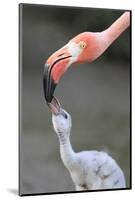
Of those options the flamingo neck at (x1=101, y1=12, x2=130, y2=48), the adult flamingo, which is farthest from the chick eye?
the flamingo neck at (x1=101, y1=12, x2=130, y2=48)

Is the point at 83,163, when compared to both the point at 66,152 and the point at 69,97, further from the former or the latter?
the point at 69,97

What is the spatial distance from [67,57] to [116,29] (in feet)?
2.16

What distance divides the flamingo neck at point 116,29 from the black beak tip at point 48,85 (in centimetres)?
76

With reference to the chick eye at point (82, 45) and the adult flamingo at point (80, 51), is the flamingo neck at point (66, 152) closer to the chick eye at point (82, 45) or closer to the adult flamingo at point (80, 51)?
the adult flamingo at point (80, 51)

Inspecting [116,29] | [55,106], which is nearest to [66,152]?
[55,106]

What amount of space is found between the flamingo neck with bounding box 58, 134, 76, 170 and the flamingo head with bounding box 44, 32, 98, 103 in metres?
0.44

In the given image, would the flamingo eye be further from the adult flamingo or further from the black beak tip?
the black beak tip

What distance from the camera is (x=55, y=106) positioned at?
594 centimetres

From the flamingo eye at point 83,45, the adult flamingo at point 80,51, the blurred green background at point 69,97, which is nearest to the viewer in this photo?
the blurred green background at point 69,97

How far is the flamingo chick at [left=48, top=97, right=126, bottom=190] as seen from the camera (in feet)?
19.6

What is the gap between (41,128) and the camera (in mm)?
5879

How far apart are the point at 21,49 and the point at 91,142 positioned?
1.26m

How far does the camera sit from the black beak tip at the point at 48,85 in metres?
5.89

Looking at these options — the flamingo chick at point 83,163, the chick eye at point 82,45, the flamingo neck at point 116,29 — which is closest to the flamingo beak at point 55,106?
the flamingo chick at point 83,163
